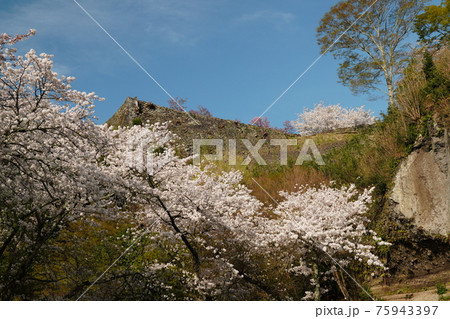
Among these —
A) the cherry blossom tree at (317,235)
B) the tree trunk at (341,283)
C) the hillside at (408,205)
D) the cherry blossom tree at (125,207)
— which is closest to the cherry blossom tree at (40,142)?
the cherry blossom tree at (125,207)

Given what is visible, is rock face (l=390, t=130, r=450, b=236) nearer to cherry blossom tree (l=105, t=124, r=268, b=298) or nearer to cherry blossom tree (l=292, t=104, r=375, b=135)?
cherry blossom tree (l=105, t=124, r=268, b=298)

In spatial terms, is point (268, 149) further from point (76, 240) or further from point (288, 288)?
point (76, 240)

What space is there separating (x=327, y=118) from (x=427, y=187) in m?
23.3

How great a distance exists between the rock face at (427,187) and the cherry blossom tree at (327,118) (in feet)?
72.4

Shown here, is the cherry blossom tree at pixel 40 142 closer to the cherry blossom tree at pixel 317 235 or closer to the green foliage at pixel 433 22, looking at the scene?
the cherry blossom tree at pixel 317 235

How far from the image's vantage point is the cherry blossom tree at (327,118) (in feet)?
108

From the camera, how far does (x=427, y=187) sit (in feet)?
34.4

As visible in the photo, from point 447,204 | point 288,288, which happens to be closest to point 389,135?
point 447,204

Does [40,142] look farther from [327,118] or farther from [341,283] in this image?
[327,118]

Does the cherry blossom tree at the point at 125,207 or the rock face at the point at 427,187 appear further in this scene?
the rock face at the point at 427,187

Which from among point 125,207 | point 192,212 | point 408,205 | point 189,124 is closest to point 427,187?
point 408,205

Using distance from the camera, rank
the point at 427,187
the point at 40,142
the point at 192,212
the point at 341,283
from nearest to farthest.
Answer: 1. the point at 40,142
2. the point at 192,212
3. the point at 341,283
4. the point at 427,187

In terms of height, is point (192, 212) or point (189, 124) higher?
point (189, 124)

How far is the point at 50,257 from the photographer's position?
825 centimetres
